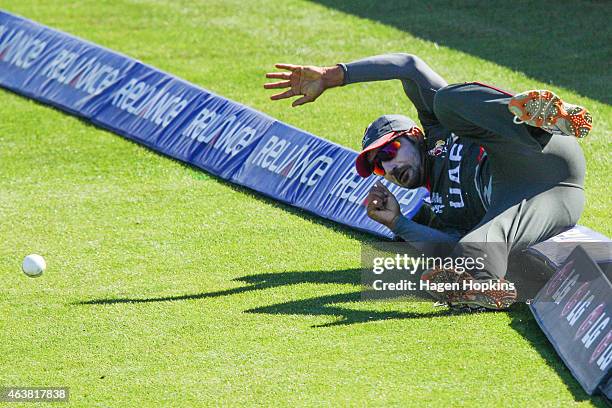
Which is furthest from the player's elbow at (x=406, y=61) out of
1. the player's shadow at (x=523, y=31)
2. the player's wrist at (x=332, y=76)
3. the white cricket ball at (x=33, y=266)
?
the player's shadow at (x=523, y=31)

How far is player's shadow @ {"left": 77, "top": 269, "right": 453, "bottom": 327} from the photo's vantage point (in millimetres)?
6648

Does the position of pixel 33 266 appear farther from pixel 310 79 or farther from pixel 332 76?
pixel 332 76

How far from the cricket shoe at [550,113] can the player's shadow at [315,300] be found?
131cm

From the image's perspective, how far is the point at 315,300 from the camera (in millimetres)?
6961

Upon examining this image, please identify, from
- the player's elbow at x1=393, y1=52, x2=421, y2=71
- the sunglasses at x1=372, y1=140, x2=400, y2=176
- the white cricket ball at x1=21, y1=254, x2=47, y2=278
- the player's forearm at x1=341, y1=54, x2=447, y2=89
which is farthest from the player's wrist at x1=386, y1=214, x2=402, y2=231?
the white cricket ball at x1=21, y1=254, x2=47, y2=278

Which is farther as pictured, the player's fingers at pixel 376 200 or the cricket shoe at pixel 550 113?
the player's fingers at pixel 376 200

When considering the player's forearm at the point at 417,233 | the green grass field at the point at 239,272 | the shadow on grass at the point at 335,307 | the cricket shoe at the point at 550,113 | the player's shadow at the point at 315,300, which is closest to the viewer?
the green grass field at the point at 239,272

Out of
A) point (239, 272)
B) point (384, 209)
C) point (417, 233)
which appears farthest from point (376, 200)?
point (239, 272)

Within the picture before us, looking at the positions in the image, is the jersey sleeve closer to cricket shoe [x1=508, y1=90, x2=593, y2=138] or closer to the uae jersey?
the uae jersey

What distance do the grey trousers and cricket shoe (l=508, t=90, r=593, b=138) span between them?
134 millimetres

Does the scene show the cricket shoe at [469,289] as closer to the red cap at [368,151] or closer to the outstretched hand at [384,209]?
the outstretched hand at [384,209]

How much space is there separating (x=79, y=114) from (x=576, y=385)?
6.91 meters

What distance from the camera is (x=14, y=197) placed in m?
9.14

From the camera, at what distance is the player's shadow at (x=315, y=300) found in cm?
665
